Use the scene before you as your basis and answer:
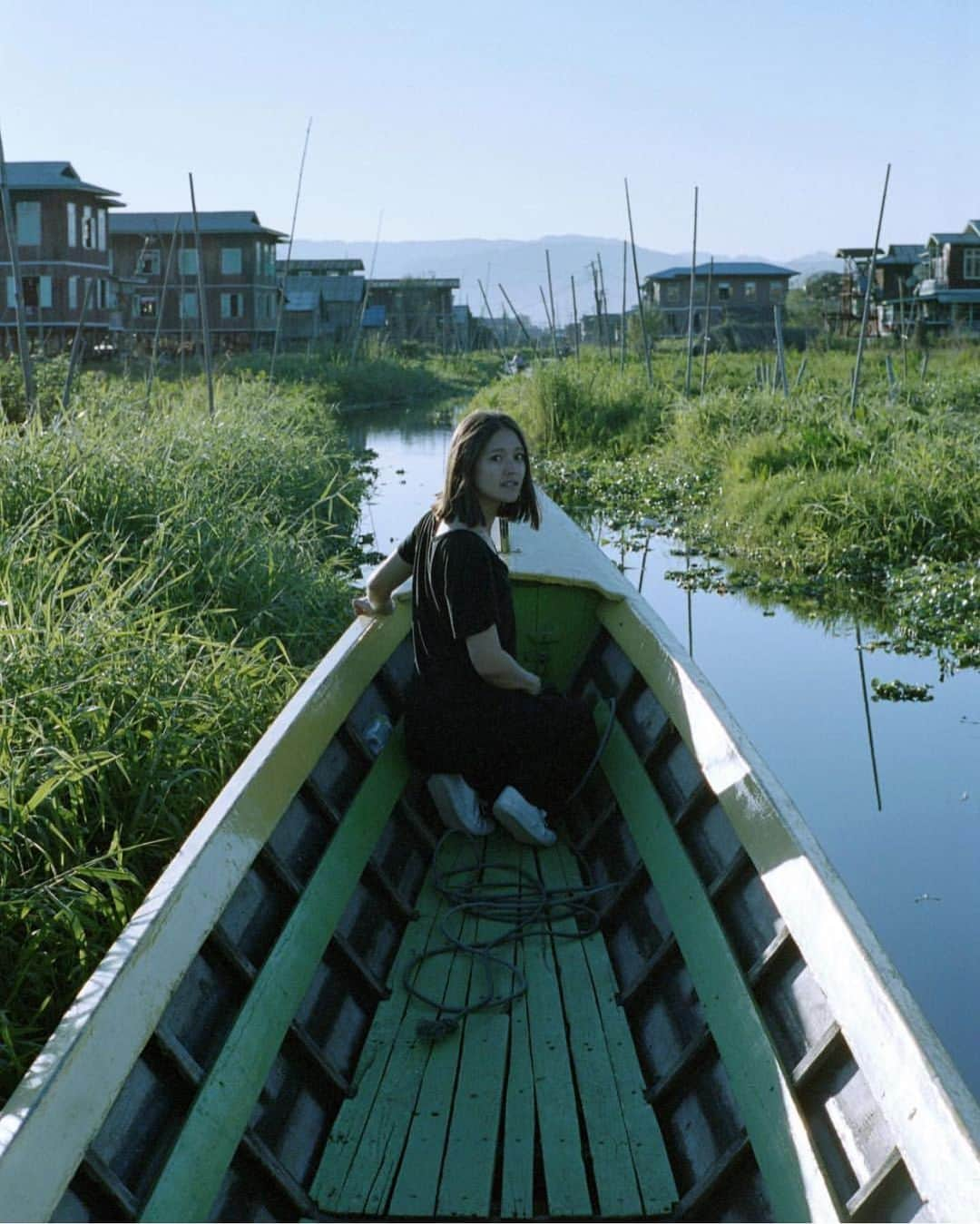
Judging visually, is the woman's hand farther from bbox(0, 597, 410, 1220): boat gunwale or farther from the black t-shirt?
bbox(0, 597, 410, 1220): boat gunwale

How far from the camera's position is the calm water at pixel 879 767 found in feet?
16.3

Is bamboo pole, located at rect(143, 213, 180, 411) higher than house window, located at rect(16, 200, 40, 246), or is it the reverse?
house window, located at rect(16, 200, 40, 246)

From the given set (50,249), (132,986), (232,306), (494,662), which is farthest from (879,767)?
(232,306)

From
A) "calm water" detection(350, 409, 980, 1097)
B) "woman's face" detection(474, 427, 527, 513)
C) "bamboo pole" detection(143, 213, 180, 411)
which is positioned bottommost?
"calm water" detection(350, 409, 980, 1097)

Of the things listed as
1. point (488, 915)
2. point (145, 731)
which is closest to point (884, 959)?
point (488, 915)

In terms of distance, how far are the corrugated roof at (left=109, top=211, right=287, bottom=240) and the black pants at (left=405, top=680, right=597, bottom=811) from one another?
134 feet

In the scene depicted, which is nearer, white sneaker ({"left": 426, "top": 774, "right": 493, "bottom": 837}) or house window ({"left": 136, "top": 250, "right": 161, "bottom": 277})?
white sneaker ({"left": 426, "top": 774, "right": 493, "bottom": 837})

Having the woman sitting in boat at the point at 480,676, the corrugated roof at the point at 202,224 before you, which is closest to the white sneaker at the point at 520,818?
the woman sitting in boat at the point at 480,676

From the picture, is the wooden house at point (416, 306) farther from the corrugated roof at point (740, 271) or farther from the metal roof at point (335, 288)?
the corrugated roof at point (740, 271)

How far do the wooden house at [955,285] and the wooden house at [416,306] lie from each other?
1876cm

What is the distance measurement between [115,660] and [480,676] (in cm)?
119

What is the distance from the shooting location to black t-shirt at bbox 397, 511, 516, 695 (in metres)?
4.09

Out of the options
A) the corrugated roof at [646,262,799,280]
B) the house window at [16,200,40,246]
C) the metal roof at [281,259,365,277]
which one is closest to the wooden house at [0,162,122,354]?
the house window at [16,200,40,246]

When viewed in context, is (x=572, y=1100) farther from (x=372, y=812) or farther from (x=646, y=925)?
(x=372, y=812)
